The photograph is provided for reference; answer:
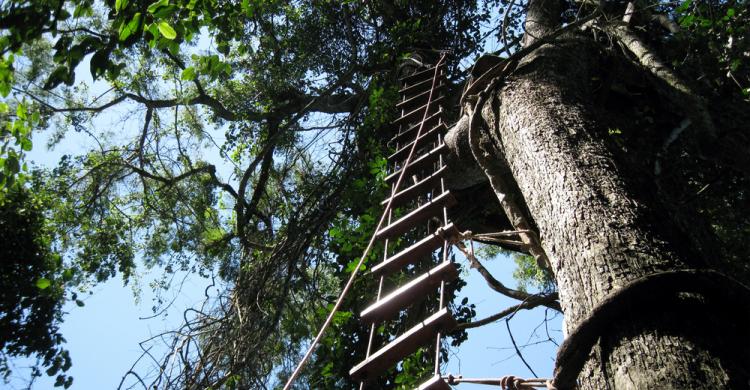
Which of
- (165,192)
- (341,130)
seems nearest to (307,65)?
(341,130)

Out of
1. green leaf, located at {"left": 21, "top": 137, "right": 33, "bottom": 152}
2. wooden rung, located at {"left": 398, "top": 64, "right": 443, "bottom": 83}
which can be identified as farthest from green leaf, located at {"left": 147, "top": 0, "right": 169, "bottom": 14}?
wooden rung, located at {"left": 398, "top": 64, "right": 443, "bottom": 83}

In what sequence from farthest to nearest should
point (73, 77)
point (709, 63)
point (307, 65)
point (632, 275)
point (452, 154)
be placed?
point (307, 65) → point (709, 63) → point (452, 154) → point (73, 77) → point (632, 275)

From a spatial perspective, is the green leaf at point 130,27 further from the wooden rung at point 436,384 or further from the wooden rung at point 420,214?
the wooden rung at point 436,384

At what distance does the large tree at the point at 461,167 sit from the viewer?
114cm

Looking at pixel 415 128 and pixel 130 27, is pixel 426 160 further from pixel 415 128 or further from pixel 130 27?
pixel 130 27

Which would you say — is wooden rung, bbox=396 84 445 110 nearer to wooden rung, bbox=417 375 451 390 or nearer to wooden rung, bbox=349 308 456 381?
wooden rung, bbox=349 308 456 381

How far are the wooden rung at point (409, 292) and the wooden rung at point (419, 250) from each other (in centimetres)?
22

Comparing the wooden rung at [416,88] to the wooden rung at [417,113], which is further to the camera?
the wooden rung at [416,88]

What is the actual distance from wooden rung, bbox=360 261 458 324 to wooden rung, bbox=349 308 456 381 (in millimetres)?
182

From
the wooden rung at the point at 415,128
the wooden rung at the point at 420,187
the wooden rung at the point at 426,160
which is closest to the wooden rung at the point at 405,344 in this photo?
the wooden rung at the point at 420,187

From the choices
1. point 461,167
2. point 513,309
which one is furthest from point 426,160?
point 513,309

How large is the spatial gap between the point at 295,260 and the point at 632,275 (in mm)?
2655

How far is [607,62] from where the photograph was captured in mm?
3203

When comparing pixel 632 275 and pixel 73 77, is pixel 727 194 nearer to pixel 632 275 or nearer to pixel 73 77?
pixel 632 275
